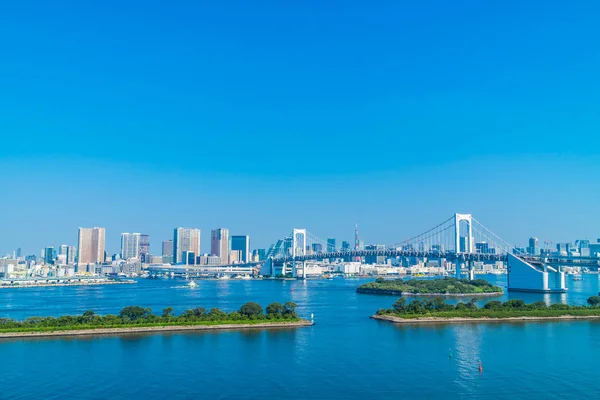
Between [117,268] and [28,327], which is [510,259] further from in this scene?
[117,268]

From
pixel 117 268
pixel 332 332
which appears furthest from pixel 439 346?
pixel 117 268

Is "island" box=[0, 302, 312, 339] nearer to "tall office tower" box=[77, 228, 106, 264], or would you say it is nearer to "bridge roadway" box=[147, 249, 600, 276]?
"bridge roadway" box=[147, 249, 600, 276]

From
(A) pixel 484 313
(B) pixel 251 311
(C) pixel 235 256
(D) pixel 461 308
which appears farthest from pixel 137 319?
(C) pixel 235 256

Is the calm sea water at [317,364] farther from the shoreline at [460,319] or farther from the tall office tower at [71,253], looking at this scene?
the tall office tower at [71,253]

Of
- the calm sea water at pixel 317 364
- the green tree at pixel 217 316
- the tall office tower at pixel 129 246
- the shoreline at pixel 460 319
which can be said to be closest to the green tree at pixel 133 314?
the calm sea water at pixel 317 364

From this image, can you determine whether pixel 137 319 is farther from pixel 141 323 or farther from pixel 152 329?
pixel 152 329

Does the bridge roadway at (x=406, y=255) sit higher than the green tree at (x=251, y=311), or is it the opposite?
the bridge roadway at (x=406, y=255)
